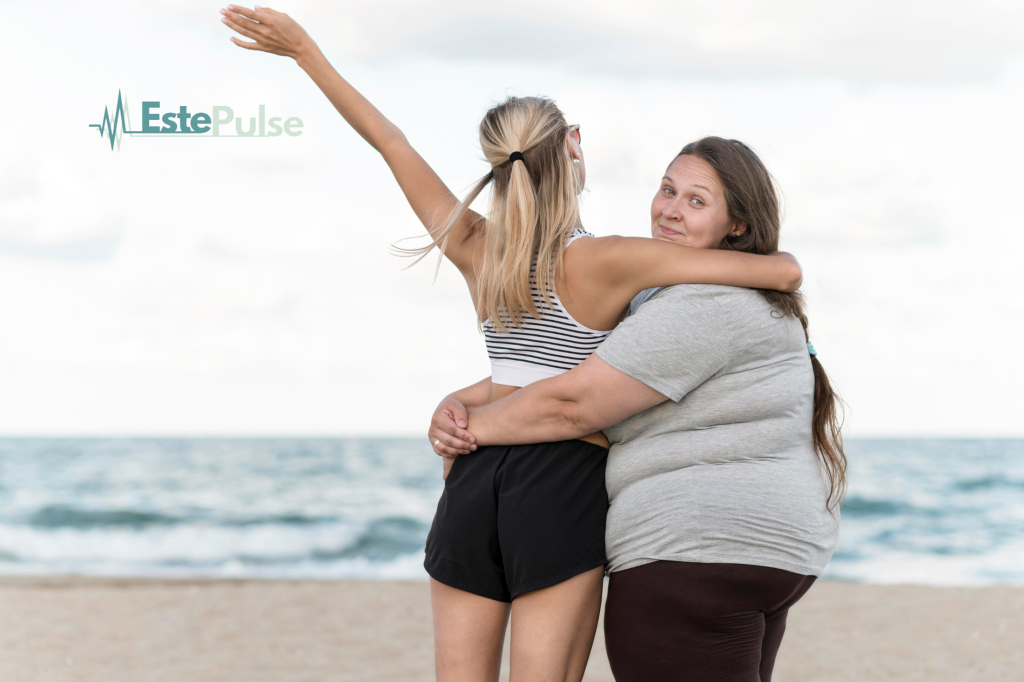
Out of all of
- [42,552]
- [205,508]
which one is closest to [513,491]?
[42,552]

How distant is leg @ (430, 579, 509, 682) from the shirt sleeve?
0.69m

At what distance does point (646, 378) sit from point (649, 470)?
24cm

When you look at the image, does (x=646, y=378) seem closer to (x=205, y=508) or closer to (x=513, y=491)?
(x=513, y=491)

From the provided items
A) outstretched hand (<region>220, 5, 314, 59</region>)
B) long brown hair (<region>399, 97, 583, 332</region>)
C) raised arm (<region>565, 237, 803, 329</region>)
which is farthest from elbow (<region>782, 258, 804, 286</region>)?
outstretched hand (<region>220, 5, 314, 59</region>)

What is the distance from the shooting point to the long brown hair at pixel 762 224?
207 centimetres

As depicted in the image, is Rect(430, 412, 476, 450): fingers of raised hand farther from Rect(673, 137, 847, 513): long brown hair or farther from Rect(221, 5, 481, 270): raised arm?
Rect(673, 137, 847, 513): long brown hair

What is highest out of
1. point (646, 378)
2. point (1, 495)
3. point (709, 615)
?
point (646, 378)

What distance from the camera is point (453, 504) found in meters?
2.08

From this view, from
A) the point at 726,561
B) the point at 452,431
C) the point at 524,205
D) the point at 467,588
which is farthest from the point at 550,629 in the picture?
the point at 524,205

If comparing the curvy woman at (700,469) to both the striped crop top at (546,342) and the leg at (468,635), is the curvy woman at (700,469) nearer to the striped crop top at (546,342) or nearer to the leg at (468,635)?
the striped crop top at (546,342)

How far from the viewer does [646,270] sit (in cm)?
193

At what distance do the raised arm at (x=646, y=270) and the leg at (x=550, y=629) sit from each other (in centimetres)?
66

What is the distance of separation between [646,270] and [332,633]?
4.90 meters

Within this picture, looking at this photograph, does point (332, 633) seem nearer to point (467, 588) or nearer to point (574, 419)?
point (467, 588)
